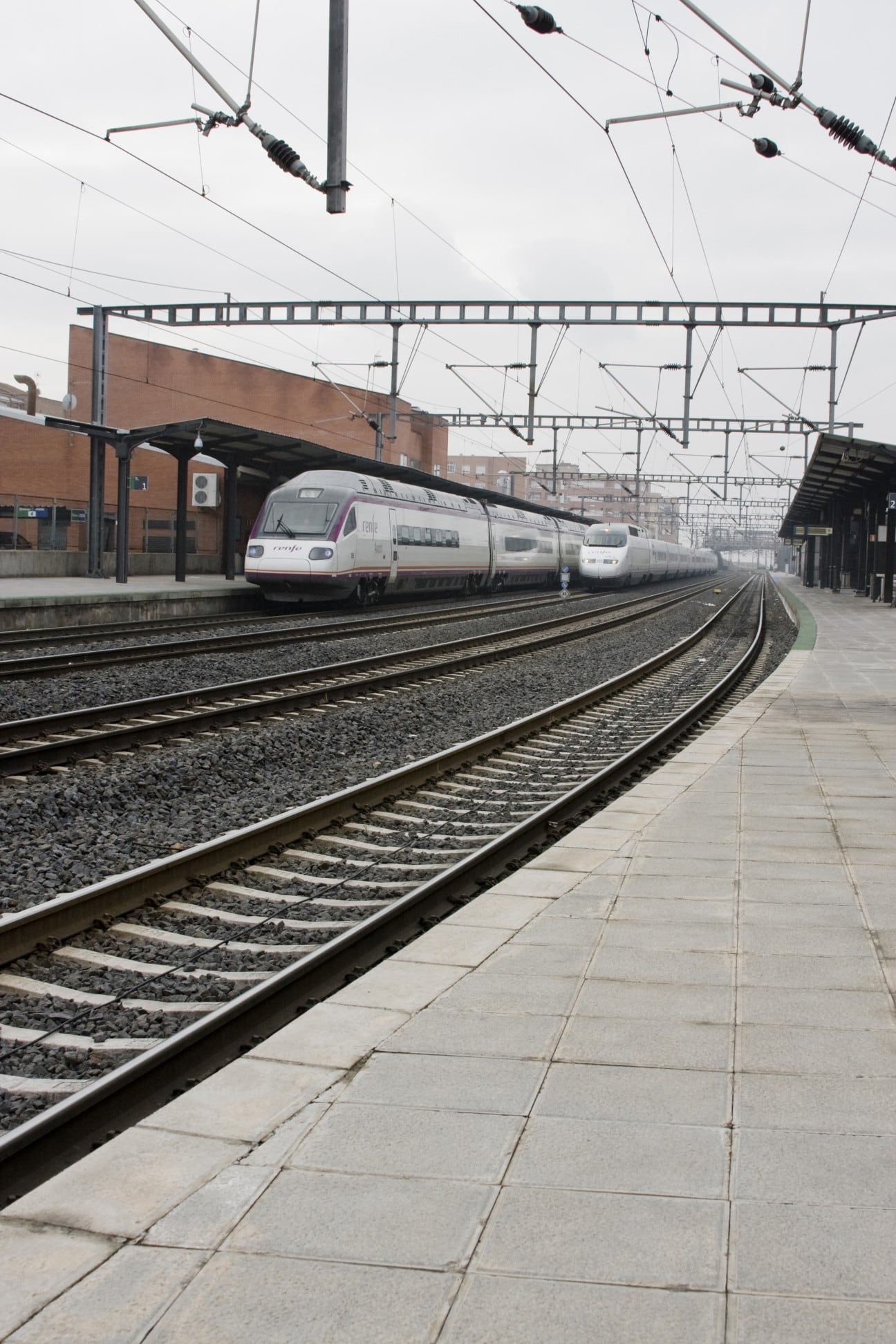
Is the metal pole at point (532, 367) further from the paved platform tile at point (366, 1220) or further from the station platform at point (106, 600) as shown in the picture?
the paved platform tile at point (366, 1220)

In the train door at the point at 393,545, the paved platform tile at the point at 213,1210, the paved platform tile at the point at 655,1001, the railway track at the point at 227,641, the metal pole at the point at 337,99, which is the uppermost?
the metal pole at the point at 337,99

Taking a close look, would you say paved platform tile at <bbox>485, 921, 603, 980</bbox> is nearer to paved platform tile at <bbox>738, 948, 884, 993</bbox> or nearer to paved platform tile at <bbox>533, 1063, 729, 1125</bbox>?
paved platform tile at <bbox>738, 948, 884, 993</bbox>

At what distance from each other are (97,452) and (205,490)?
11326 millimetres

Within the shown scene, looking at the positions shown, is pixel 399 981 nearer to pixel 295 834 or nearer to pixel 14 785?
pixel 295 834

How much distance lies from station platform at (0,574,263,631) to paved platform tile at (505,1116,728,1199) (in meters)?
19.8

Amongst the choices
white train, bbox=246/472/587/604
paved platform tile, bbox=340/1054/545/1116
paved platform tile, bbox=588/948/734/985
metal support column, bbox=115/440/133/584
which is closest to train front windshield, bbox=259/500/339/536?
white train, bbox=246/472/587/604

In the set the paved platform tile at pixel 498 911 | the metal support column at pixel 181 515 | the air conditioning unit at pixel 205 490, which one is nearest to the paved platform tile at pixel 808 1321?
the paved platform tile at pixel 498 911

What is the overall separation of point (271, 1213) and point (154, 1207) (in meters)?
0.26

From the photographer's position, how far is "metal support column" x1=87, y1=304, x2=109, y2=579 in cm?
2702

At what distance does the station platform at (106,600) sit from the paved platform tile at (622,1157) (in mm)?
19845

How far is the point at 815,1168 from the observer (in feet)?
9.52

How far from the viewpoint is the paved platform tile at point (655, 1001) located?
4023mm

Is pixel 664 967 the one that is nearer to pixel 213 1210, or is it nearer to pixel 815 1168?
pixel 815 1168

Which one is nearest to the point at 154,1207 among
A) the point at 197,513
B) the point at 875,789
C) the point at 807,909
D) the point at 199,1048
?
the point at 199,1048
